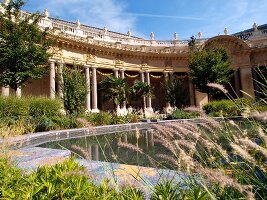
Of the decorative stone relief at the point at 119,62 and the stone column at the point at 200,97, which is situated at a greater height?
the decorative stone relief at the point at 119,62

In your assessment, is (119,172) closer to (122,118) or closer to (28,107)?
(28,107)

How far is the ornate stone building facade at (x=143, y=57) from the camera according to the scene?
28.0 meters

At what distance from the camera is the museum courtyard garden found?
2.23 metres

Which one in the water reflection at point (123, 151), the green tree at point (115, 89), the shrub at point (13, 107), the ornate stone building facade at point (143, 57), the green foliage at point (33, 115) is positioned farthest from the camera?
the ornate stone building facade at point (143, 57)

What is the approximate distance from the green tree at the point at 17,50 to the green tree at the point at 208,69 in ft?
55.9

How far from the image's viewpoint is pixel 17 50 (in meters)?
16.3

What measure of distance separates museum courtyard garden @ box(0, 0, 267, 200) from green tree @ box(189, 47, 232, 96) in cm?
11

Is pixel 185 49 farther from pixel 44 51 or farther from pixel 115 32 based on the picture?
pixel 44 51

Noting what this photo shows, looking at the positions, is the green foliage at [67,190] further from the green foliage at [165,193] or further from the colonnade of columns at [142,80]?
the colonnade of columns at [142,80]

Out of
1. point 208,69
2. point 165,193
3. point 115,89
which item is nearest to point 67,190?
point 165,193

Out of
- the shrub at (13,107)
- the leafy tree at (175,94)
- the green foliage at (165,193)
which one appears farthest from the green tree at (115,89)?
the green foliage at (165,193)

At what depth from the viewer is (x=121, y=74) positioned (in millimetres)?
32594

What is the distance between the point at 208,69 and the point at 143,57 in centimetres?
941

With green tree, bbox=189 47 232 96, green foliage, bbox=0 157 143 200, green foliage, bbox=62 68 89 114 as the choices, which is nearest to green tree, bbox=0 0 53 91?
green foliage, bbox=62 68 89 114
